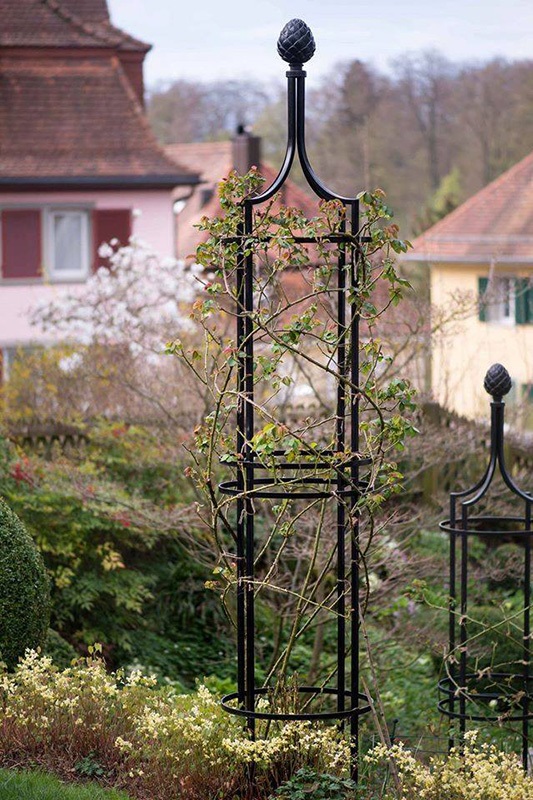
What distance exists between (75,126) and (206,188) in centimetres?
877

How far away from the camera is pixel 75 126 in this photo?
72.1ft

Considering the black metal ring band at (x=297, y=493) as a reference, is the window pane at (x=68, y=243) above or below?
above

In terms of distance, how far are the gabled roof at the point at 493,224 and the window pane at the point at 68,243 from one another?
629cm

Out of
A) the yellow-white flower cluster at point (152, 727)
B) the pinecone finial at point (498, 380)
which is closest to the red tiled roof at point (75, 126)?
the pinecone finial at point (498, 380)

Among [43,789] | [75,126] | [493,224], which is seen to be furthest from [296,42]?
[493,224]

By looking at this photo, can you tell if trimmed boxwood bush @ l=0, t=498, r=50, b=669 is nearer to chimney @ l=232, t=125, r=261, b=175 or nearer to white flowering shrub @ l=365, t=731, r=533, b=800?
white flowering shrub @ l=365, t=731, r=533, b=800

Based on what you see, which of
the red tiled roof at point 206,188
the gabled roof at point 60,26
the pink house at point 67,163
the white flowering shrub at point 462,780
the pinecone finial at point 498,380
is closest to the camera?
the white flowering shrub at point 462,780

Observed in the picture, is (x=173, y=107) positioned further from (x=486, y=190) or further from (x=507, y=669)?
(x=507, y=669)

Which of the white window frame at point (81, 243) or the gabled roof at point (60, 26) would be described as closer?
the white window frame at point (81, 243)

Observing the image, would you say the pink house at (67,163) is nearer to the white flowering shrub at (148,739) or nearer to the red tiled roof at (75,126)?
the red tiled roof at (75,126)

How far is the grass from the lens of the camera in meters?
4.16

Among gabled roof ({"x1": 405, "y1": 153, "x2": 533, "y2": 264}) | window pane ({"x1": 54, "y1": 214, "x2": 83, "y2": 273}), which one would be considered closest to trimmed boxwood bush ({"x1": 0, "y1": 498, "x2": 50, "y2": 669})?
window pane ({"x1": 54, "y1": 214, "x2": 83, "y2": 273})

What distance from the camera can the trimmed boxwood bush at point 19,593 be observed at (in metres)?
5.27

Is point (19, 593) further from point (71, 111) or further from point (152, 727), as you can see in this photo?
point (71, 111)
